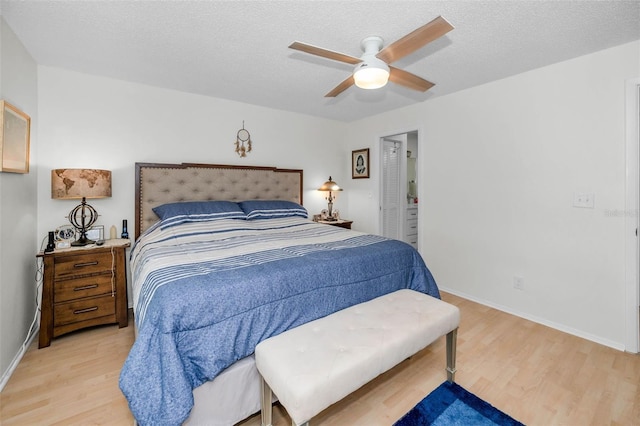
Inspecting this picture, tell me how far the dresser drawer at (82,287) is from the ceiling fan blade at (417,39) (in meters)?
2.82

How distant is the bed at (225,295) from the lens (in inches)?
47.7

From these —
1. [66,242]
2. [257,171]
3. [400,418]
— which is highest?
[257,171]

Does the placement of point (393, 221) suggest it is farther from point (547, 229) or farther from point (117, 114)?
point (117, 114)

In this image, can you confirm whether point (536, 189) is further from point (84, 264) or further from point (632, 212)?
point (84, 264)

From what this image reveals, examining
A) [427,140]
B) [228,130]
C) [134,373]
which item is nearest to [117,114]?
[228,130]

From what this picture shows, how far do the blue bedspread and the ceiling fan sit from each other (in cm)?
118

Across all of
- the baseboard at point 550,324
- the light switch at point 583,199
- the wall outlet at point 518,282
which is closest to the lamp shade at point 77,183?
the baseboard at point 550,324

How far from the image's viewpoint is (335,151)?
4.60 metres

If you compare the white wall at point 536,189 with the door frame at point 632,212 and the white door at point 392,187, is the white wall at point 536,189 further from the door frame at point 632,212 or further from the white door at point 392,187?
the white door at point 392,187

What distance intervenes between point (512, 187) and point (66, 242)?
410 cm

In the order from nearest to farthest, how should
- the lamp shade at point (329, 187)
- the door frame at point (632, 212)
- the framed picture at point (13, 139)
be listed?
1. the framed picture at point (13, 139)
2. the door frame at point (632, 212)
3. the lamp shade at point (329, 187)

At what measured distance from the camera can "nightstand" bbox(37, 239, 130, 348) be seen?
7.19 feet

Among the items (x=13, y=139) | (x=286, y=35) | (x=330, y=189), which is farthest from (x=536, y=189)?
(x=13, y=139)

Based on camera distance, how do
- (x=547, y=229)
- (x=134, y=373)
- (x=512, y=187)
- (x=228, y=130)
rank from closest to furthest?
(x=134, y=373)
(x=547, y=229)
(x=512, y=187)
(x=228, y=130)
